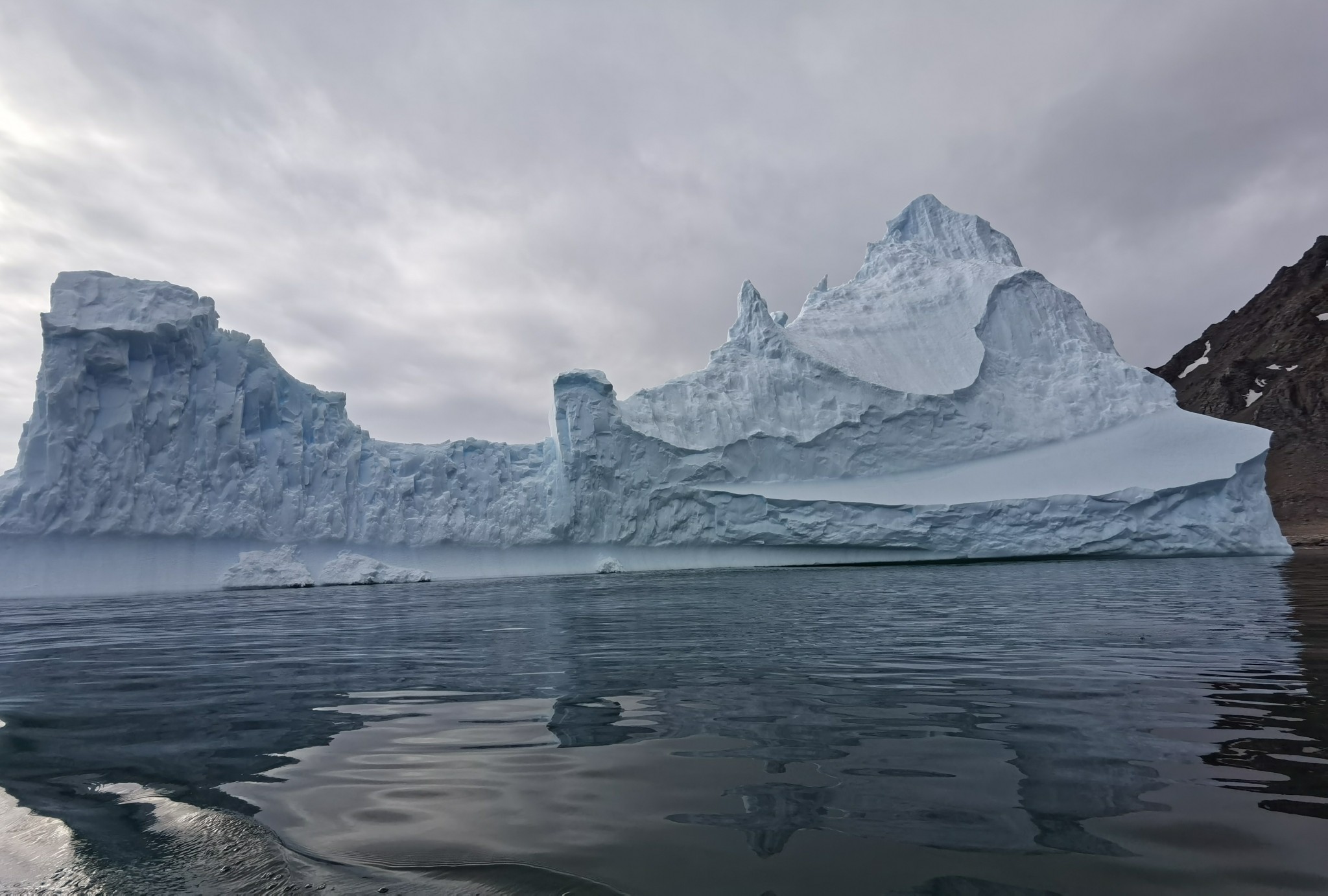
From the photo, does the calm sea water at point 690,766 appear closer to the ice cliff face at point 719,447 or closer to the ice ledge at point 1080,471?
the ice cliff face at point 719,447

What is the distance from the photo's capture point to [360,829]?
2.06 m

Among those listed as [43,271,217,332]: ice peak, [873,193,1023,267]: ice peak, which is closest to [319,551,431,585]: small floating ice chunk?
[43,271,217,332]: ice peak

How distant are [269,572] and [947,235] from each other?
3388 cm

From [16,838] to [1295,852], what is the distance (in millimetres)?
3380

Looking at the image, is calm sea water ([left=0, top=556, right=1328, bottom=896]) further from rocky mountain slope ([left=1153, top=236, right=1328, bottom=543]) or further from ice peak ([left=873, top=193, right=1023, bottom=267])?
rocky mountain slope ([left=1153, top=236, right=1328, bottom=543])

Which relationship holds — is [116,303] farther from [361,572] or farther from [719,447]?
[719,447]

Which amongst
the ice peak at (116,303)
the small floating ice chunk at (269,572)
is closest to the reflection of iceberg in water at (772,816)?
the small floating ice chunk at (269,572)

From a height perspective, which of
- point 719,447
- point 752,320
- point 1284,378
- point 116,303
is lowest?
point 719,447

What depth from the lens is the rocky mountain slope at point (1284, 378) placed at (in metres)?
53.2

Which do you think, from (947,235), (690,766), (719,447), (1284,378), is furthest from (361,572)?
(1284,378)

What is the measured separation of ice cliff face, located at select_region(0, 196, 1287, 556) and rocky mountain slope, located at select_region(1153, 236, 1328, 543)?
30537 mm

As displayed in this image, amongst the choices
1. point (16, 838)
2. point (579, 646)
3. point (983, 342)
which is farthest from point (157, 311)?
point (983, 342)

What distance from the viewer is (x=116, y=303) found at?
71.7 ft

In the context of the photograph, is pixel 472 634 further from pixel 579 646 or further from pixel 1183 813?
pixel 1183 813
